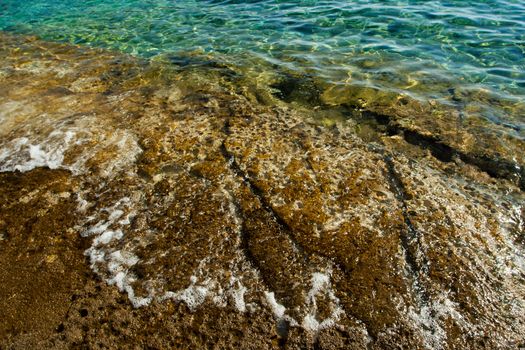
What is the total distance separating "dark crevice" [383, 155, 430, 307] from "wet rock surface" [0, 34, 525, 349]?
16mm

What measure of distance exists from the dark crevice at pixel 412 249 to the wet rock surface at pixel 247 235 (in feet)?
0.05

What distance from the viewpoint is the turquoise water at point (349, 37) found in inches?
310

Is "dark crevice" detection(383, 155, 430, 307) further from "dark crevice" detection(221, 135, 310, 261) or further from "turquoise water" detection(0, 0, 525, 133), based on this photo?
"turquoise water" detection(0, 0, 525, 133)

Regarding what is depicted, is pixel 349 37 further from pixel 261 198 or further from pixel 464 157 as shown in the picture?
pixel 261 198

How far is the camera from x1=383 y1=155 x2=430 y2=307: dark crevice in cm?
366

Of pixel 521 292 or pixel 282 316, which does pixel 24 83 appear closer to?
pixel 282 316

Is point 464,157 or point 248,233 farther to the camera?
point 464,157

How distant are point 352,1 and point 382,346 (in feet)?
39.9

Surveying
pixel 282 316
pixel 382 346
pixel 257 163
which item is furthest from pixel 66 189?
pixel 382 346

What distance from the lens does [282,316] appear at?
340 cm

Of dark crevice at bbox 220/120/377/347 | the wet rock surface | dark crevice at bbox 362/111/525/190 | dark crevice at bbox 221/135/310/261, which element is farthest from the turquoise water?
dark crevice at bbox 220/120/377/347

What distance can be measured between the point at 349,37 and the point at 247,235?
309 inches

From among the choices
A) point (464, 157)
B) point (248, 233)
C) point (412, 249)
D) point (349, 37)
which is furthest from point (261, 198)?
point (349, 37)

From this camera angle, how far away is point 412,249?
4.04 m
